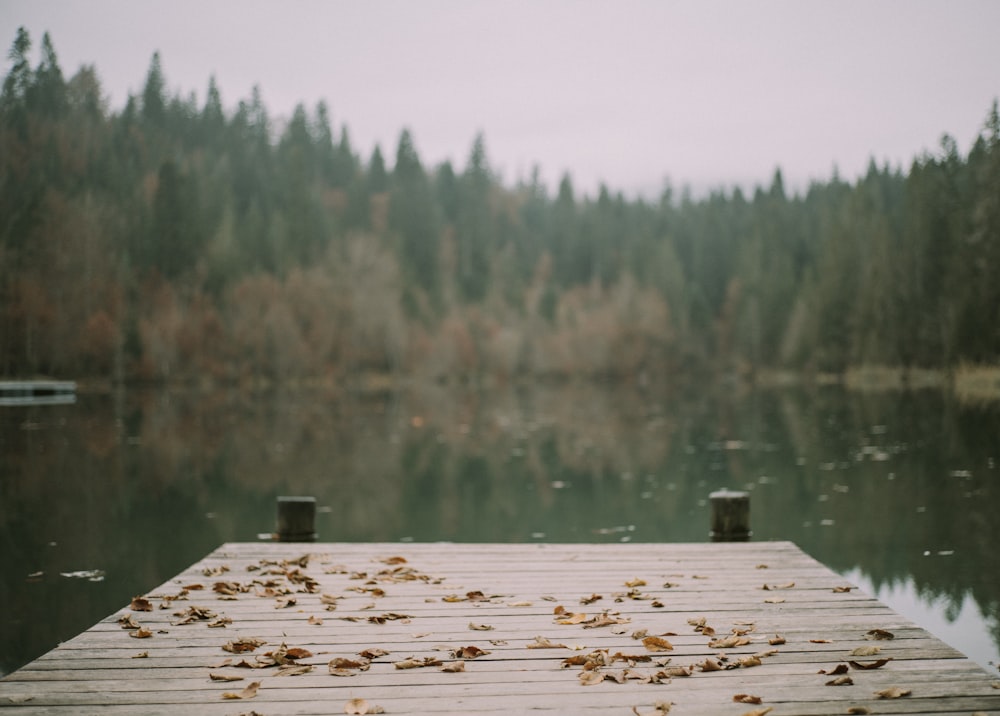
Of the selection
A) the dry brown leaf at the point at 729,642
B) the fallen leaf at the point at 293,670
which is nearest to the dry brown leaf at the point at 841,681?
the dry brown leaf at the point at 729,642

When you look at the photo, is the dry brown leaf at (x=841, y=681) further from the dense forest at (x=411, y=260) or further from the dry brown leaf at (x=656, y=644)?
the dense forest at (x=411, y=260)

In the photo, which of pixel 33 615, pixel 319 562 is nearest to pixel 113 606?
pixel 33 615

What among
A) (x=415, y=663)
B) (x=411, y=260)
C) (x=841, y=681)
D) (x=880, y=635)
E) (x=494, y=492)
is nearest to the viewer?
(x=841, y=681)

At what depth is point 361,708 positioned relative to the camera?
150 inches

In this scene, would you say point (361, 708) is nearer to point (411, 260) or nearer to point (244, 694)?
point (244, 694)

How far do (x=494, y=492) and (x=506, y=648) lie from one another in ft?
39.6

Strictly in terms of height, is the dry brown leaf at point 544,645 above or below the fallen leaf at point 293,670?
above

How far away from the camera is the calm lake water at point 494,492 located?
9.79 m

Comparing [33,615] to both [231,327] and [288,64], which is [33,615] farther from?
[288,64]

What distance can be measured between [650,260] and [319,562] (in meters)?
93.4

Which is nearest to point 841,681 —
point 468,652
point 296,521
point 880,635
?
point 880,635

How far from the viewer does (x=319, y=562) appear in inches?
278

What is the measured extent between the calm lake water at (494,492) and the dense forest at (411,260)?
13021mm

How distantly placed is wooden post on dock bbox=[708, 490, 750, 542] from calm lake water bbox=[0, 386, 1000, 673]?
6.69 ft
